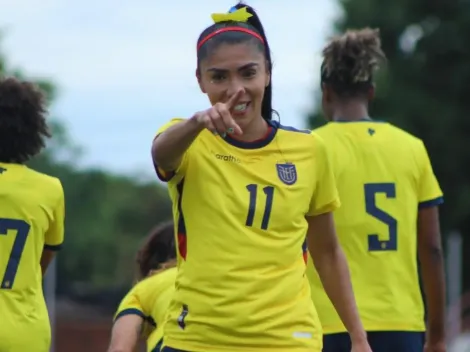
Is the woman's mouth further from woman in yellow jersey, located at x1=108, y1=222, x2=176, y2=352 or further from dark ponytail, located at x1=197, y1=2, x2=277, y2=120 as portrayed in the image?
woman in yellow jersey, located at x1=108, y1=222, x2=176, y2=352

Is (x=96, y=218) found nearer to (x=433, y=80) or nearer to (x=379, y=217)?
(x=433, y=80)

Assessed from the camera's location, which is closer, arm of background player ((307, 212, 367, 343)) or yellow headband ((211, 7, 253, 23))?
yellow headband ((211, 7, 253, 23))

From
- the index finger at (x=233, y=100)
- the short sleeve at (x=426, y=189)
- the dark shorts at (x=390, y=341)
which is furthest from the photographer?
the short sleeve at (x=426, y=189)

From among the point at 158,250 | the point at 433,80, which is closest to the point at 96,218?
the point at 433,80

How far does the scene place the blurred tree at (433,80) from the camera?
45.3m

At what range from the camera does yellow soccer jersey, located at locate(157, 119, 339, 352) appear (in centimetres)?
537

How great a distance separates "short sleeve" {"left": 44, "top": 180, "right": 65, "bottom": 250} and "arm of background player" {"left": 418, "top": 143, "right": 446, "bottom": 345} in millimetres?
1992

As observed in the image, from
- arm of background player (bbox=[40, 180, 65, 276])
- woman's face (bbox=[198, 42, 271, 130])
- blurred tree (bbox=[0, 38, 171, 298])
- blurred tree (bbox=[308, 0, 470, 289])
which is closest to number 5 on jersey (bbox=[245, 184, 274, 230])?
woman's face (bbox=[198, 42, 271, 130])

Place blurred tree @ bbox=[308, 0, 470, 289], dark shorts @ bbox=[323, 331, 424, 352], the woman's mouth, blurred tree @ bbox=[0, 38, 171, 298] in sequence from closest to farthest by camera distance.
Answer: the woman's mouth < dark shorts @ bbox=[323, 331, 424, 352] < blurred tree @ bbox=[308, 0, 470, 289] < blurred tree @ bbox=[0, 38, 171, 298]

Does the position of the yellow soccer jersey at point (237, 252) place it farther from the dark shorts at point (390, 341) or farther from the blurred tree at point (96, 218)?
the blurred tree at point (96, 218)

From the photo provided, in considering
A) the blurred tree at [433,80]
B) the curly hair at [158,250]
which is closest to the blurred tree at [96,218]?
the blurred tree at [433,80]

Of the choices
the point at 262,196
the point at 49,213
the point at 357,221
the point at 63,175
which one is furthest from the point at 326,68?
the point at 63,175

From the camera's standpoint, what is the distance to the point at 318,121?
141ft

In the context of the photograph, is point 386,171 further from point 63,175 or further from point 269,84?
point 63,175
